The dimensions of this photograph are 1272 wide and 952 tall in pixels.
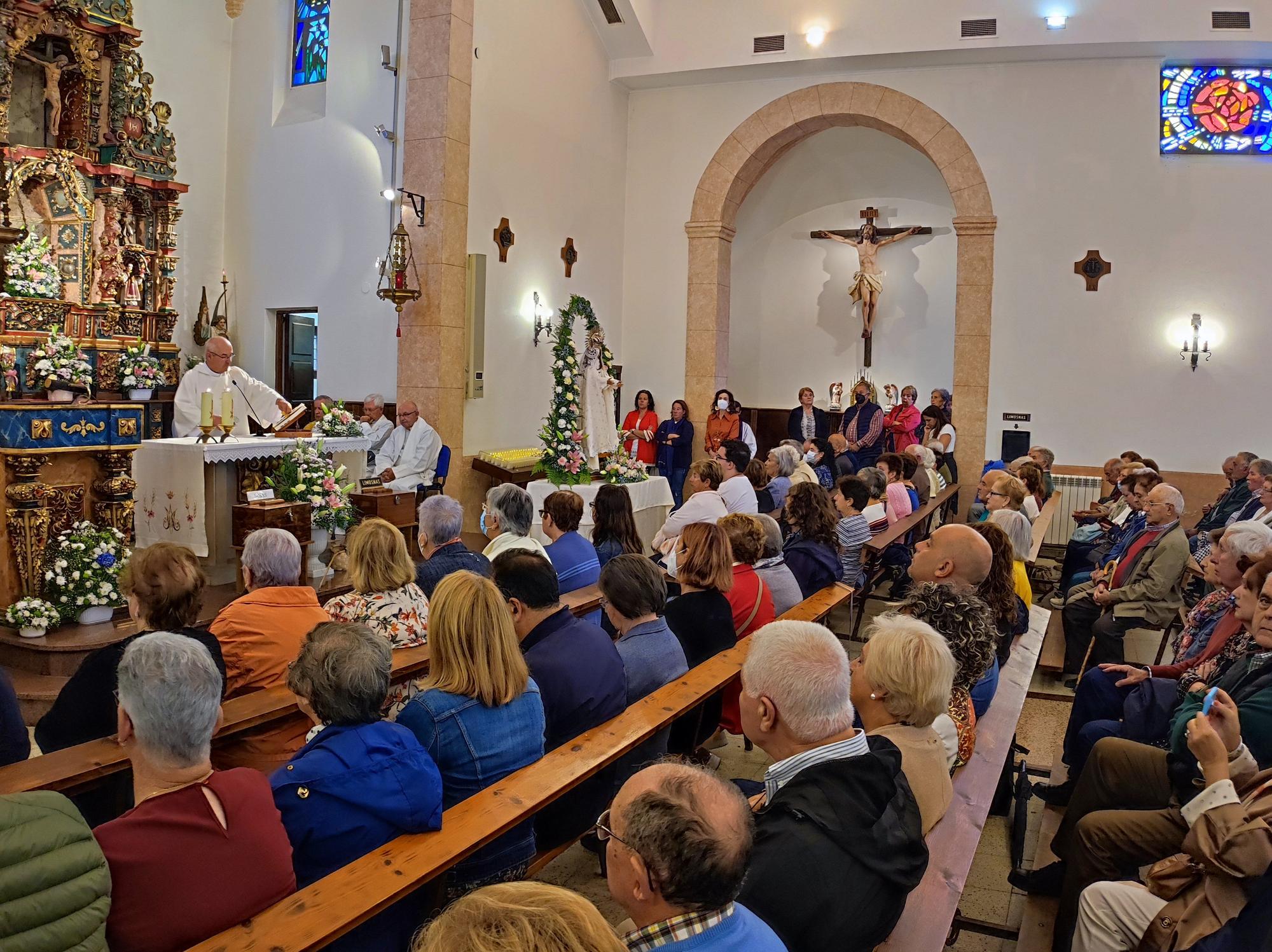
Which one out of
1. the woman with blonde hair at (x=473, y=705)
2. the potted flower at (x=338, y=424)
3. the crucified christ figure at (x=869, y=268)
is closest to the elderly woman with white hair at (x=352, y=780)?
the woman with blonde hair at (x=473, y=705)

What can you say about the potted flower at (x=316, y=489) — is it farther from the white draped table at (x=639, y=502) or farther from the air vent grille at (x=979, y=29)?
the air vent grille at (x=979, y=29)

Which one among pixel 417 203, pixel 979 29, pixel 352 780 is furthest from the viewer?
pixel 979 29

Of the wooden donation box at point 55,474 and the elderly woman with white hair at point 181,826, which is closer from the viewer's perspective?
the elderly woman with white hair at point 181,826

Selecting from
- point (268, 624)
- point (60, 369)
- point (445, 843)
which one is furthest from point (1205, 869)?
point (60, 369)

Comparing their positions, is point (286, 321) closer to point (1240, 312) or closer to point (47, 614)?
point (47, 614)

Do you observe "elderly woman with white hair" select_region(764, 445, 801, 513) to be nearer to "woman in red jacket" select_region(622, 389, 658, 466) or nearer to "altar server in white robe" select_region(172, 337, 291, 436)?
"woman in red jacket" select_region(622, 389, 658, 466)

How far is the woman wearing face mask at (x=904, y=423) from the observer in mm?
10914

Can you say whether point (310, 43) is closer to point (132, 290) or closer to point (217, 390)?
point (132, 290)

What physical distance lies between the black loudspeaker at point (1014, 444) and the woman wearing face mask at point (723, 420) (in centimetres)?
279

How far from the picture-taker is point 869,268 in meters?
13.0

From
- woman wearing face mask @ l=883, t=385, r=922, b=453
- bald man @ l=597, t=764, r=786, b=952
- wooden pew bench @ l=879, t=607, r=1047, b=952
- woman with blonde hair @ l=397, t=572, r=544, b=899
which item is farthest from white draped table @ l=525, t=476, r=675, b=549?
bald man @ l=597, t=764, r=786, b=952

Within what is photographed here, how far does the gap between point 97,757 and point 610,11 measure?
10.2 m

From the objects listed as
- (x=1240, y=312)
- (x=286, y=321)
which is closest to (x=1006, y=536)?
(x=1240, y=312)

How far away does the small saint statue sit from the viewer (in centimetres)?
1039
